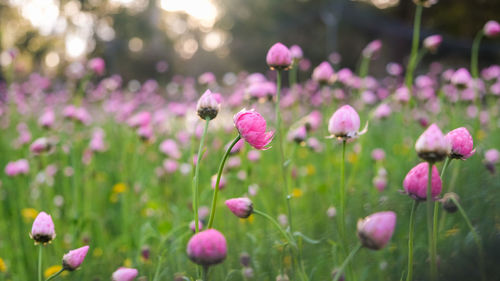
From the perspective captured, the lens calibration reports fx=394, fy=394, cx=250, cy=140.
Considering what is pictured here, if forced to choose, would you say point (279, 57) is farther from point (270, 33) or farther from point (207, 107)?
point (270, 33)

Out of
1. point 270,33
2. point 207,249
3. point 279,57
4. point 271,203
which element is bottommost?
point 271,203

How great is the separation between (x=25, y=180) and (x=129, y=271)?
1.71 meters

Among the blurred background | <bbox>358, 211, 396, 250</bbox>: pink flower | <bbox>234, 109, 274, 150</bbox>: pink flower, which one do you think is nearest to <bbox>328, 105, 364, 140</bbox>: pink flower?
<bbox>234, 109, 274, 150</bbox>: pink flower

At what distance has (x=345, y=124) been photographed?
76cm

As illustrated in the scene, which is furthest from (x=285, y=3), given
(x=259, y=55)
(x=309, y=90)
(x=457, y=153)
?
(x=457, y=153)

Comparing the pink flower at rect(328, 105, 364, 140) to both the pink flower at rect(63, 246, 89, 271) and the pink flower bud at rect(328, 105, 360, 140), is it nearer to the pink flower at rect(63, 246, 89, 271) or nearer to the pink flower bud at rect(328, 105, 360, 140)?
the pink flower bud at rect(328, 105, 360, 140)

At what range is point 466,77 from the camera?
150 cm

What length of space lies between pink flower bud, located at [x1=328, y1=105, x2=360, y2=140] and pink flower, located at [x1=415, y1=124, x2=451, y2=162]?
0.22 metres

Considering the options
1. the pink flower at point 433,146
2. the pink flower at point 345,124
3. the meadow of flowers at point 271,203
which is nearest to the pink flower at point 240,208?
the meadow of flowers at point 271,203

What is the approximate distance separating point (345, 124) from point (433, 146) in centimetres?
24

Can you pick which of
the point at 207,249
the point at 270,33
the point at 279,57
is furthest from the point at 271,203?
the point at 270,33

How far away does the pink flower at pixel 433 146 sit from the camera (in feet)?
1.75

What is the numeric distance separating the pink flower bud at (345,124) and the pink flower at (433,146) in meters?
0.22

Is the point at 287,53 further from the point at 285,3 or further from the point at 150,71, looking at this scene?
the point at 285,3
